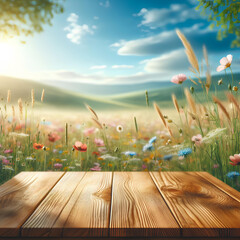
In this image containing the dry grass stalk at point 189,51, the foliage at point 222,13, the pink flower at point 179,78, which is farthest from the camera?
the foliage at point 222,13

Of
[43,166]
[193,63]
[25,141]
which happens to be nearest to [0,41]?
[25,141]

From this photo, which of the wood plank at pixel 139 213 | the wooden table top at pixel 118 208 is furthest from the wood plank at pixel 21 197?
the wood plank at pixel 139 213

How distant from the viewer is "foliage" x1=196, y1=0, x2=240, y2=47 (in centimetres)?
308

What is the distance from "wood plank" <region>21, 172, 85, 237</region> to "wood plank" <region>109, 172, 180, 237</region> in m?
0.18

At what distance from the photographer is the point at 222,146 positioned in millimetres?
1761

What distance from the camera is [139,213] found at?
0.79m

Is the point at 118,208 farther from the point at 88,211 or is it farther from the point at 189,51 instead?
the point at 189,51

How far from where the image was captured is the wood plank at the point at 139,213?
0.69 meters

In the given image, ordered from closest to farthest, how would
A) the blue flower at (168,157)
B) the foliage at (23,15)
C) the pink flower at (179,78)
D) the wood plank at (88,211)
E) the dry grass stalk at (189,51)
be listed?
the wood plank at (88,211) → the dry grass stalk at (189,51) → the pink flower at (179,78) → the blue flower at (168,157) → the foliage at (23,15)

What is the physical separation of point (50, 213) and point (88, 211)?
12 centimetres

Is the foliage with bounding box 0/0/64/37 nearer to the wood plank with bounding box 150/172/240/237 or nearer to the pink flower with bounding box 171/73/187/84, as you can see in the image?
the pink flower with bounding box 171/73/187/84

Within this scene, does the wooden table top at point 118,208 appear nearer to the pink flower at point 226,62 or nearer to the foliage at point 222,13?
the pink flower at point 226,62

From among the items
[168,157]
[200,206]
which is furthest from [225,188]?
[168,157]

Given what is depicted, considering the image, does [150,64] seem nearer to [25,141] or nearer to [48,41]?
[48,41]
